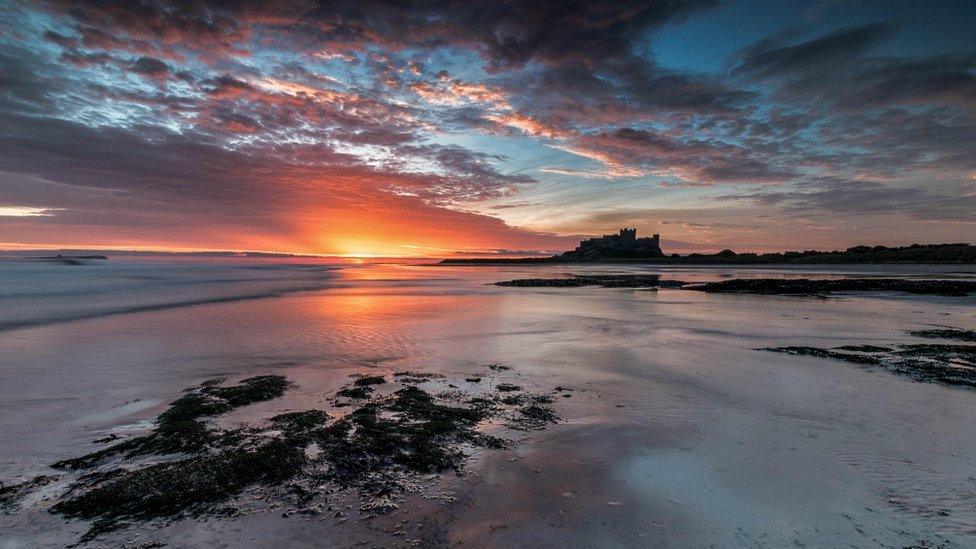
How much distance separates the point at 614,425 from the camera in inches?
243

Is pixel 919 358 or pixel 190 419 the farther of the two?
pixel 919 358

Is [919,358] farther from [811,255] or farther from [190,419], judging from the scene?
[811,255]

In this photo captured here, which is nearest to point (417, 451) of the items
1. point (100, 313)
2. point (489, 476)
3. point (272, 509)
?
point (489, 476)

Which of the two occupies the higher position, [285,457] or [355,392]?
[285,457]

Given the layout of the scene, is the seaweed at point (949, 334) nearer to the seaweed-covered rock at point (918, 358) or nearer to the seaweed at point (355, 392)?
the seaweed-covered rock at point (918, 358)

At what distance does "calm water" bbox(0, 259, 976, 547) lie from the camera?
379cm

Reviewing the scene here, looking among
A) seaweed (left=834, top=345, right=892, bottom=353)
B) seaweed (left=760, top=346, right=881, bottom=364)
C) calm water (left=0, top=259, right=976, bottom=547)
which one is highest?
seaweed (left=834, top=345, right=892, bottom=353)

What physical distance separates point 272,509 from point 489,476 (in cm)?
215

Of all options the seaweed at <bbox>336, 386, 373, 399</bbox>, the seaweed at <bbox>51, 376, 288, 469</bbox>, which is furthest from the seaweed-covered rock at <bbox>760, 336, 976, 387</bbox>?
the seaweed at <bbox>51, 376, 288, 469</bbox>

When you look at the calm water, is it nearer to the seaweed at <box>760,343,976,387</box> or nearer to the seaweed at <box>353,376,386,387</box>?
the seaweed at <box>353,376,386,387</box>

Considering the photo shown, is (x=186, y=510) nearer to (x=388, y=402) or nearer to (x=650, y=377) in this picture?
(x=388, y=402)

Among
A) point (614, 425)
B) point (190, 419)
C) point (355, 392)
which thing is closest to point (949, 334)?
point (614, 425)

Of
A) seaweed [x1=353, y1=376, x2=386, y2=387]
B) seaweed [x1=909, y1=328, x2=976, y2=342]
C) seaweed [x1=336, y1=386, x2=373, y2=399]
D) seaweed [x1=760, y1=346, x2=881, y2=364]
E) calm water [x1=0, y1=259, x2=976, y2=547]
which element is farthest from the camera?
seaweed [x1=909, y1=328, x2=976, y2=342]

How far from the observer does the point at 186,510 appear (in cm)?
396
